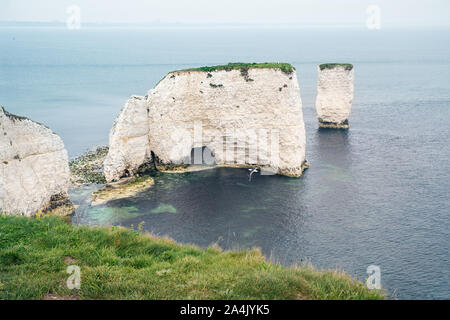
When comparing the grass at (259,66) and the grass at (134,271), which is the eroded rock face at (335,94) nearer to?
the grass at (259,66)

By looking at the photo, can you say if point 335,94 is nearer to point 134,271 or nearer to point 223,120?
point 223,120

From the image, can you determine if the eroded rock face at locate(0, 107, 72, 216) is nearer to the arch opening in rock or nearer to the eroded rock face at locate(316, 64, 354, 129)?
the arch opening in rock

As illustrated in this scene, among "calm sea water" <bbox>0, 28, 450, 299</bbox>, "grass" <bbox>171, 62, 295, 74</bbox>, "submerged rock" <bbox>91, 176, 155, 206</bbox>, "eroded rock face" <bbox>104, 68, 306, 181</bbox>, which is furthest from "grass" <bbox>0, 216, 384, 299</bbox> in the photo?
"grass" <bbox>171, 62, 295, 74</bbox>

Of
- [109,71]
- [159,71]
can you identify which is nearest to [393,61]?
[159,71]

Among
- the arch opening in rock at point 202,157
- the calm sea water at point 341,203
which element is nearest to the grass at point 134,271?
the calm sea water at point 341,203

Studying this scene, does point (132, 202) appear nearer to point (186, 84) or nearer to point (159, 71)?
point (186, 84)

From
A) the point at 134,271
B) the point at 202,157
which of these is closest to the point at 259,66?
the point at 202,157
